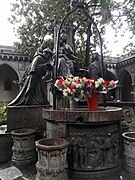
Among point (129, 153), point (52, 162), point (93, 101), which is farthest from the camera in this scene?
point (93, 101)

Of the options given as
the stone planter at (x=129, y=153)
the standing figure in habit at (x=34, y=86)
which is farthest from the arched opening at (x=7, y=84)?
the stone planter at (x=129, y=153)

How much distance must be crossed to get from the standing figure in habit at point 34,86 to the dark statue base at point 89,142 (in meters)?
1.72

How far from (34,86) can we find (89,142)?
2446mm

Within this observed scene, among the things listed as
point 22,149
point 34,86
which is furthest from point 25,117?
point 22,149

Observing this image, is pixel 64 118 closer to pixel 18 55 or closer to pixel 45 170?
pixel 45 170

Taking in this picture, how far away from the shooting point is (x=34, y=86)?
5148 mm

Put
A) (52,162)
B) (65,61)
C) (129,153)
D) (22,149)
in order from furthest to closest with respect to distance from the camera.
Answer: (65,61) → (22,149) → (129,153) → (52,162)

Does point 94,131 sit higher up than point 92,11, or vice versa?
point 92,11

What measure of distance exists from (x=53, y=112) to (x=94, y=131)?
802 mm

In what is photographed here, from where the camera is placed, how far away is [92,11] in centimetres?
1308

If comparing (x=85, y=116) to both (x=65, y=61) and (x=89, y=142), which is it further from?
(x=65, y=61)

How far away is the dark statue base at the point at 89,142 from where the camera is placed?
10.7 ft

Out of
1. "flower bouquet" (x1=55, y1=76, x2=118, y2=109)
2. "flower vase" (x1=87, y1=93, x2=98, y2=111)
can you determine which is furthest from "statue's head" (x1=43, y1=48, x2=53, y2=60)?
"flower vase" (x1=87, y1=93, x2=98, y2=111)

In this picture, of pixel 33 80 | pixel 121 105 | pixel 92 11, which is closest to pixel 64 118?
pixel 33 80
